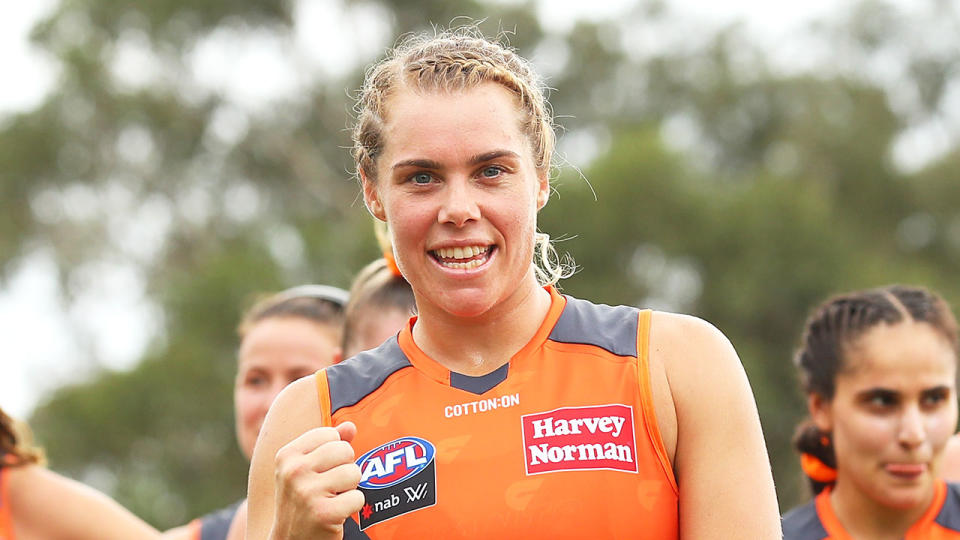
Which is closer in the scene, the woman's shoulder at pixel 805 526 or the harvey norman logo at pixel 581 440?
the harvey norman logo at pixel 581 440

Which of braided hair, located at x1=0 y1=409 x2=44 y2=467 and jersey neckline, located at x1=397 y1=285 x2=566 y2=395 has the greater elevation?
braided hair, located at x1=0 y1=409 x2=44 y2=467

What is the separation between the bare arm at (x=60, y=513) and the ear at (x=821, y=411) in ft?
8.06

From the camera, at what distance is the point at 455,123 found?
288 cm

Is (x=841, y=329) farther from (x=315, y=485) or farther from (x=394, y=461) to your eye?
(x=315, y=485)

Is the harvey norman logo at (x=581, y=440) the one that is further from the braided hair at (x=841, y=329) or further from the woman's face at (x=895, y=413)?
the braided hair at (x=841, y=329)

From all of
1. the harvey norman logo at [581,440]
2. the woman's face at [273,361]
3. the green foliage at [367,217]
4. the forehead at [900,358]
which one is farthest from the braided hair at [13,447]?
the green foliage at [367,217]

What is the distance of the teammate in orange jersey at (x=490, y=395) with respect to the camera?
2734 mm

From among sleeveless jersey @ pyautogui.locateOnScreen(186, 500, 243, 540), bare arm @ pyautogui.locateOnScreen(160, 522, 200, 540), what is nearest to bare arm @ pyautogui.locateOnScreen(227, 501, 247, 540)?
sleeveless jersey @ pyautogui.locateOnScreen(186, 500, 243, 540)

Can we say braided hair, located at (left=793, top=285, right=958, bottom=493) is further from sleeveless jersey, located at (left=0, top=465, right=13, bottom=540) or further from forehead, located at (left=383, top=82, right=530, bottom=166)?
sleeveless jersey, located at (left=0, top=465, right=13, bottom=540)

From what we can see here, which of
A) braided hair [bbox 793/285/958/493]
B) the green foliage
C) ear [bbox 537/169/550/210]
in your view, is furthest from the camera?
the green foliage

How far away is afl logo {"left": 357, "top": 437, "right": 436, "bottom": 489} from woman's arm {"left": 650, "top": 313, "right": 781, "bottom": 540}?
531 mm

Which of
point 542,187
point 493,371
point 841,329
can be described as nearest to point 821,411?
point 841,329

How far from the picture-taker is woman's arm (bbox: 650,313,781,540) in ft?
8.89

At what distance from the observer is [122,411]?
19125mm
